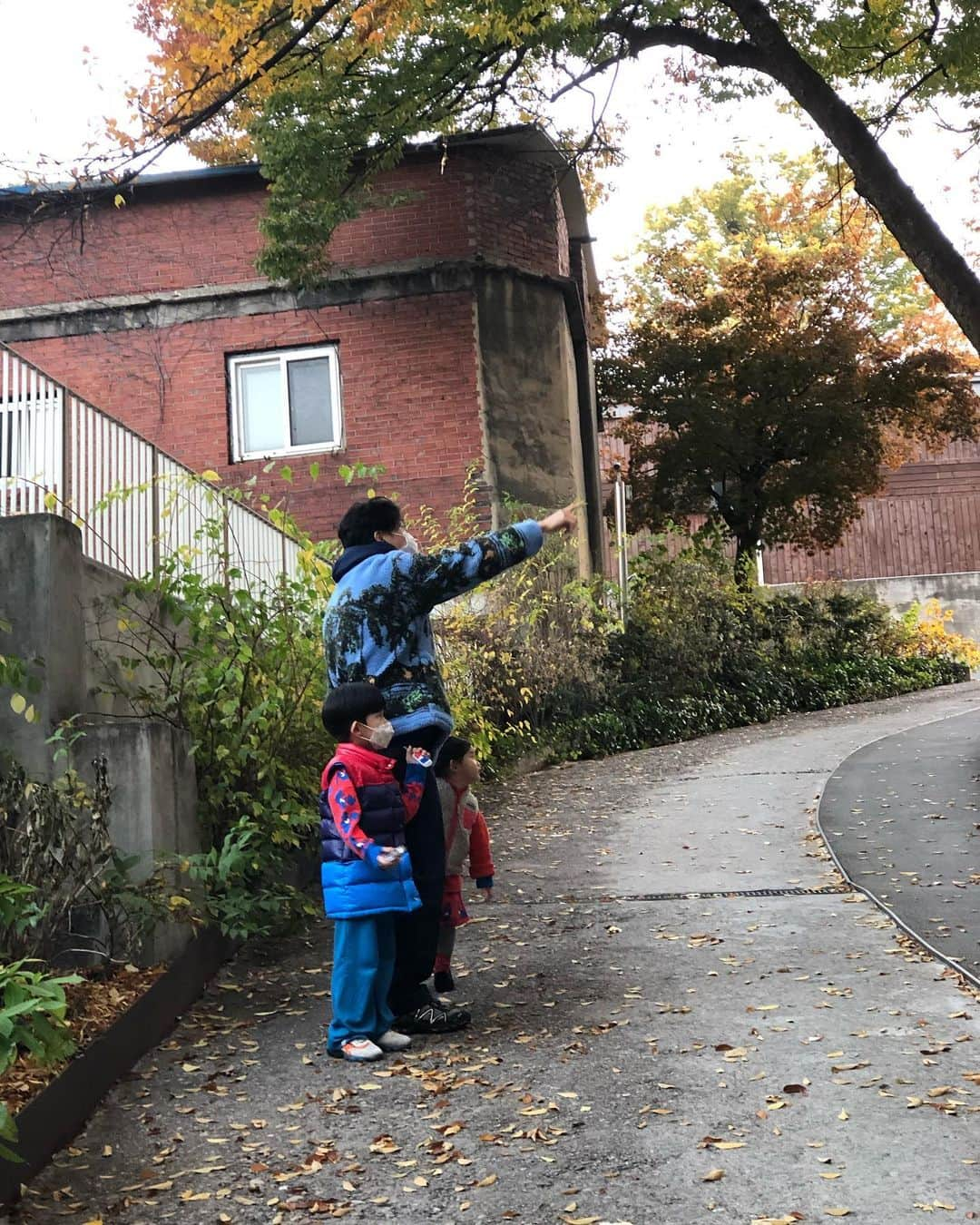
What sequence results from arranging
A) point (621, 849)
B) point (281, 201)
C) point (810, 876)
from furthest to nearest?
point (281, 201) → point (621, 849) → point (810, 876)

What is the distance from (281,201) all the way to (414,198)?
215cm

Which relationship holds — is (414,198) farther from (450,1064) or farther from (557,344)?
(450,1064)

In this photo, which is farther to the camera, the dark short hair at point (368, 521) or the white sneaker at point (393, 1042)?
the dark short hair at point (368, 521)

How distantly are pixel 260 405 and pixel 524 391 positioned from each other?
3.19m

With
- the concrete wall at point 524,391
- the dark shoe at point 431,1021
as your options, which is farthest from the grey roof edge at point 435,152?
the dark shoe at point 431,1021

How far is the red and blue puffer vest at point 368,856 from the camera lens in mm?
4684

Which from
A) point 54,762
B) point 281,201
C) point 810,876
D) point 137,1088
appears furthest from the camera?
point 281,201

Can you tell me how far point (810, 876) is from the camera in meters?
7.56

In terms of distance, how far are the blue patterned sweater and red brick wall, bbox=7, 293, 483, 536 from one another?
10.2 m

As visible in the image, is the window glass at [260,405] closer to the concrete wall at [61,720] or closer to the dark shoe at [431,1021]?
the concrete wall at [61,720]

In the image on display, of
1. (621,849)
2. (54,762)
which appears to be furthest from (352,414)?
(54,762)

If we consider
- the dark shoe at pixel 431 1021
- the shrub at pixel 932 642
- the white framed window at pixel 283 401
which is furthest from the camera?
the shrub at pixel 932 642

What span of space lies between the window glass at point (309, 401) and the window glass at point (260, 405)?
17 centimetres

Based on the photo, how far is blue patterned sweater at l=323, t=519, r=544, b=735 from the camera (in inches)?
192
